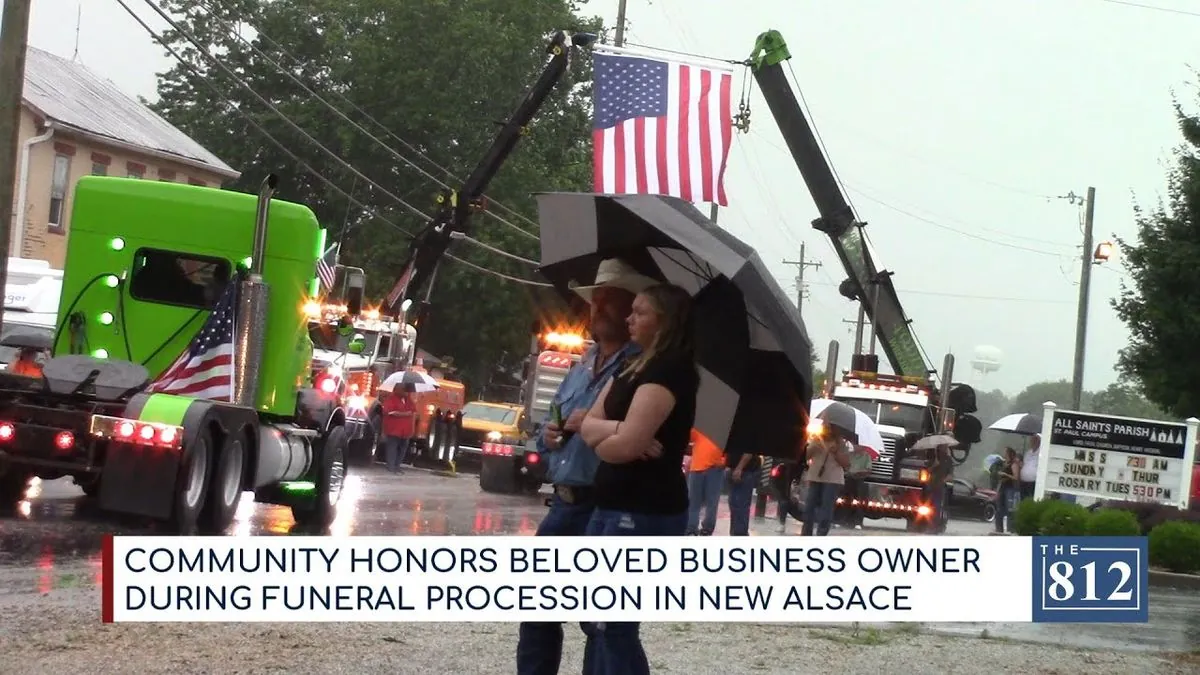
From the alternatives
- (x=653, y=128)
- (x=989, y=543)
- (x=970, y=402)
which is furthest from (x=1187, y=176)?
(x=989, y=543)

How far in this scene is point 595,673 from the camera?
23.6 ft

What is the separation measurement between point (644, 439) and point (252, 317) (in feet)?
30.4

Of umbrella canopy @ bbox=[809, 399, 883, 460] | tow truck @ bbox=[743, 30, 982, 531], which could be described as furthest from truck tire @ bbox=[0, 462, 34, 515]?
tow truck @ bbox=[743, 30, 982, 531]

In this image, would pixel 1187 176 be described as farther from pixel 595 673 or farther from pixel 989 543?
pixel 595 673

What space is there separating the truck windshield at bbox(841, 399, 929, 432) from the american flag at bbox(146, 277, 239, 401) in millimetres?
19910

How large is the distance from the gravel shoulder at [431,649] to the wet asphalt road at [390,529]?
81cm

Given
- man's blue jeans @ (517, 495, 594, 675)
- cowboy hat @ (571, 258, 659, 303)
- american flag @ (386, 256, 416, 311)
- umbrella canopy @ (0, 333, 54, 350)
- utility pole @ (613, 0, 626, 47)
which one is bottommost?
man's blue jeans @ (517, 495, 594, 675)

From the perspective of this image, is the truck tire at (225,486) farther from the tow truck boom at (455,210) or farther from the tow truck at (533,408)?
the tow truck boom at (455,210)

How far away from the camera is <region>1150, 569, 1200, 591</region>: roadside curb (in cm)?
1994

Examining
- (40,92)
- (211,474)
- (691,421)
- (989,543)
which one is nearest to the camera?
(691,421)

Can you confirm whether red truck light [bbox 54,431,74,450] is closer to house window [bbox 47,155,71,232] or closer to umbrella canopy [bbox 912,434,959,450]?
umbrella canopy [bbox 912,434,959,450]

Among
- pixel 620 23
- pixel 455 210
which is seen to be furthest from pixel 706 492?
pixel 620 23

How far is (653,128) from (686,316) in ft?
51.0

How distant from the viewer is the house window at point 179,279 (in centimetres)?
1630
